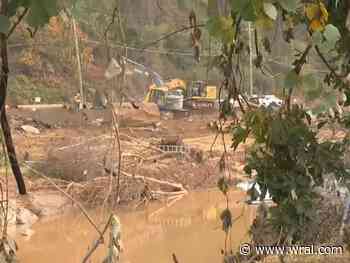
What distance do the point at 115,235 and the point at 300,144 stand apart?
3.20ft

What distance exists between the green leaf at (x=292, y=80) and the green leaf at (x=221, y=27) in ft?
0.56

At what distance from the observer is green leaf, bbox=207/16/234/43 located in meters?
1.02

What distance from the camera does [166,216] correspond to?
8.86 meters

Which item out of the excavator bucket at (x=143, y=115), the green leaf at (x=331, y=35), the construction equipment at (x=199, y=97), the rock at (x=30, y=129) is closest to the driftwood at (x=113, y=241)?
the green leaf at (x=331, y=35)

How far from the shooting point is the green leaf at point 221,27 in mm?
1018

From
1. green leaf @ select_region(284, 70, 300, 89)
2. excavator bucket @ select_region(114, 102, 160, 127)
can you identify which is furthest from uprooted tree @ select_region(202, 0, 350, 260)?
excavator bucket @ select_region(114, 102, 160, 127)

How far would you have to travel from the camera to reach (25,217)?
8086mm

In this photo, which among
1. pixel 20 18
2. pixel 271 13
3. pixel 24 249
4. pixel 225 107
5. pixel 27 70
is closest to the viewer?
pixel 271 13

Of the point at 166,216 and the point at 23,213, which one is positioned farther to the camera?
the point at 166,216

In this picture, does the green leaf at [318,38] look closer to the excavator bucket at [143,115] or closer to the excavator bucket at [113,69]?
the excavator bucket at [113,69]

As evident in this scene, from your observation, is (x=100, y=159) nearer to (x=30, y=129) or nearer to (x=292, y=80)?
(x=30, y=129)

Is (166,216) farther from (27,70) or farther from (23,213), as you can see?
(27,70)

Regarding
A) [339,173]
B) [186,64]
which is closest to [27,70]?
[186,64]

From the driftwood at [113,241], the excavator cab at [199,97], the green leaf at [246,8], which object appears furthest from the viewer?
the excavator cab at [199,97]
